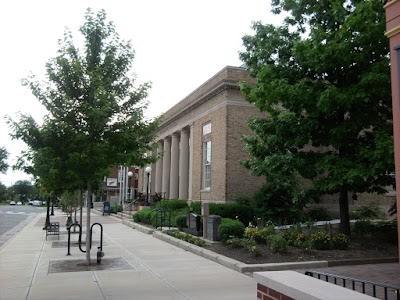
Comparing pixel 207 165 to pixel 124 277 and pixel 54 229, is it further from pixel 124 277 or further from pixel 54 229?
pixel 124 277

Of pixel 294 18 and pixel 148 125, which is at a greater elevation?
pixel 294 18

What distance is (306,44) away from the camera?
11867 millimetres

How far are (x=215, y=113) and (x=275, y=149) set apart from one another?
421 inches

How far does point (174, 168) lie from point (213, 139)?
9.93 metres

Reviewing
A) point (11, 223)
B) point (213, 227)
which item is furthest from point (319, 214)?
point (11, 223)

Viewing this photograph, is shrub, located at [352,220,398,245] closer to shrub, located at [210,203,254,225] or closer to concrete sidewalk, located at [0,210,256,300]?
shrub, located at [210,203,254,225]

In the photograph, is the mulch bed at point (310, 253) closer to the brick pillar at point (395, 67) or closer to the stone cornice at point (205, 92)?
the brick pillar at point (395, 67)

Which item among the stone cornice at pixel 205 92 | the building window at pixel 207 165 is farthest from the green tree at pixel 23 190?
the building window at pixel 207 165

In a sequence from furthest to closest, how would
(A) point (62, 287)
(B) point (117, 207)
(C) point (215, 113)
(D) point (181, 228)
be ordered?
(B) point (117, 207) → (C) point (215, 113) → (D) point (181, 228) → (A) point (62, 287)

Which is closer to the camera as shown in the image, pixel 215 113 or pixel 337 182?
pixel 337 182

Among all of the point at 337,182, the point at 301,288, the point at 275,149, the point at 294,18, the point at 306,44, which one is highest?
the point at 294,18

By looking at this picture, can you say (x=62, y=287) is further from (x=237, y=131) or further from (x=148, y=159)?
(x=237, y=131)

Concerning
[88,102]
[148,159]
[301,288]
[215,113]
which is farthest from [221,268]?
[215,113]

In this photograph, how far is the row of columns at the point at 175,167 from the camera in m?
30.8
